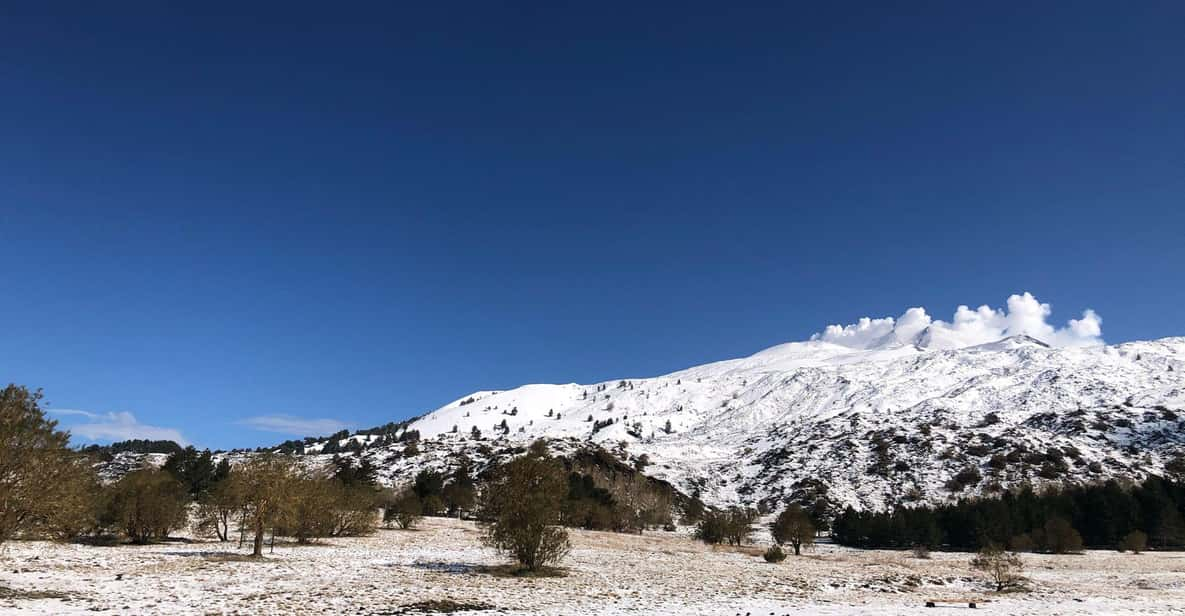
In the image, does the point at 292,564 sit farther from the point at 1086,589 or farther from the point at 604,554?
the point at 1086,589

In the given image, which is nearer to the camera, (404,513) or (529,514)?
(529,514)

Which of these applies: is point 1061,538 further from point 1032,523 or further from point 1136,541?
point 1032,523

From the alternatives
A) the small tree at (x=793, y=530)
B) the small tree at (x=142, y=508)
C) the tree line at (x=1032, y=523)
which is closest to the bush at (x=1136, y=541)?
the tree line at (x=1032, y=523)

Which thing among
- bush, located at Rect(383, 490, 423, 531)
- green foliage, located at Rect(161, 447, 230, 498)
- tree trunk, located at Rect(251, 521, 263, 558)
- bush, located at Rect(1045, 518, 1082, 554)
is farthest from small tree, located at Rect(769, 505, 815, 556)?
green foliage, located at Rect(161, 447, 230, 498)

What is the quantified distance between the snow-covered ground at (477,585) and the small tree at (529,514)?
2.11 metres

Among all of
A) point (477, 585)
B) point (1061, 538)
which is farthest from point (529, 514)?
point (1061, 538)

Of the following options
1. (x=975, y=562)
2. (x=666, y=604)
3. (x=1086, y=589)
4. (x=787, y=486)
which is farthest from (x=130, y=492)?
(x=787, y=486)

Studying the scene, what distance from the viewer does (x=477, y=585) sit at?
28.5 m

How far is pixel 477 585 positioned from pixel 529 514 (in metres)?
5.79

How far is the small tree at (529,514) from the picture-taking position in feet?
112

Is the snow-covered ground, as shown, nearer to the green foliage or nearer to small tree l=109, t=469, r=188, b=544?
small tree l=109, t=469, r=188, b=544

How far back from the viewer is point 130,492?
43.0 metres

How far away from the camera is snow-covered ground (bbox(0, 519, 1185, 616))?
2178 cm

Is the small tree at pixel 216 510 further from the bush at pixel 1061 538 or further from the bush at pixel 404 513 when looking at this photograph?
the bush at pixel 1061 538
